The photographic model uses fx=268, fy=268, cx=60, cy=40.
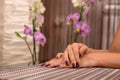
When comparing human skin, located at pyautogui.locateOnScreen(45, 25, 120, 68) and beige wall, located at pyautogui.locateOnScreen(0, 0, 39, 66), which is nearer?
human skin, located at pyautogui.locateOnScreen(45, 25, 120, 68)

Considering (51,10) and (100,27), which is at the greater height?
(51,10)

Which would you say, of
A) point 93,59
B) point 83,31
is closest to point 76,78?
point 93,59

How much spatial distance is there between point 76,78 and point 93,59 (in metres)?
0.40

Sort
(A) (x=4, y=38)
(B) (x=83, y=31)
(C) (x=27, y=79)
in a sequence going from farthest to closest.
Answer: (A) (x=4, y=38) → (B) (x=83, y=31) → (C) (x=27, y=79)

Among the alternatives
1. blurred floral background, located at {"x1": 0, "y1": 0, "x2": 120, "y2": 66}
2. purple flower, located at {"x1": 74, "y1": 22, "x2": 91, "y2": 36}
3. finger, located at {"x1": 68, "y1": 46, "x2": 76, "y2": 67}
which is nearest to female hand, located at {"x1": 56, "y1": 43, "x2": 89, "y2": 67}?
finger, located at {"x1": 68, "y1": 46, "x2": 76, "y2": 67}

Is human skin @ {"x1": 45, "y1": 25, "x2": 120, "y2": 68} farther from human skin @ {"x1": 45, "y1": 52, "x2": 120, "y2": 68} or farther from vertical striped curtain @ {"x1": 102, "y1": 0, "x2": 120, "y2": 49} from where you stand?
vertical striped curtain @ {"x1": 102, "y1": 0, "x2": 120, "y2": 49}

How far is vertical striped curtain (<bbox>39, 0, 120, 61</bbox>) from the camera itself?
2.62 meters

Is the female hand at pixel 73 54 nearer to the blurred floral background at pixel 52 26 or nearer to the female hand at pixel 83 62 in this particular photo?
the female hand at pixel 83 62

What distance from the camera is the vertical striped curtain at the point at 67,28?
2.62 m

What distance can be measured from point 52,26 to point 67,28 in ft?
0.62

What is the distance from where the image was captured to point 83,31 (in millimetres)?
2064

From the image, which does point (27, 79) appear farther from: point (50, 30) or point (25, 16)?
point (50, 30)

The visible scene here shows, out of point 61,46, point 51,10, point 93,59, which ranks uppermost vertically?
point 51,10

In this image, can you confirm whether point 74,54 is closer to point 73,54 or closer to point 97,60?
point 73,54
